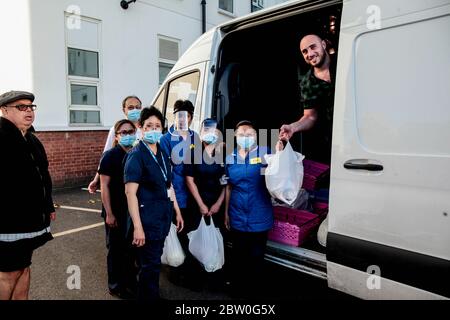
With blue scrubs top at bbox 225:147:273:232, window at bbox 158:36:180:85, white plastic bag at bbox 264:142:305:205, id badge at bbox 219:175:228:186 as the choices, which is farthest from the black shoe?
window at bbox 158:36:180:85

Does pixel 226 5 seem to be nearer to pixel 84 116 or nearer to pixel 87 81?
pixel 87 81

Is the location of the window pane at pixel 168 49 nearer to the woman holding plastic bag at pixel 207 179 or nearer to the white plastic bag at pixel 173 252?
the woman holding plastic bag at pixel 207 179

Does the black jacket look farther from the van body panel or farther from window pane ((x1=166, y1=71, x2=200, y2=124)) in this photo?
the van body panel

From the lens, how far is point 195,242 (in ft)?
9.90

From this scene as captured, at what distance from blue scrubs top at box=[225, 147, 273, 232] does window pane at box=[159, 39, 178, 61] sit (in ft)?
23.0

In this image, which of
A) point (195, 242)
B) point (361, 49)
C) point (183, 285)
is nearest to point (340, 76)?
point (361, 49)

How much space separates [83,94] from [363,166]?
23.0 feet

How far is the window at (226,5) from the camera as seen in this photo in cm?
1102

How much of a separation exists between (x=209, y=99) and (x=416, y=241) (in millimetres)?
2220

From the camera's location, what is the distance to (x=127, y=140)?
296cm

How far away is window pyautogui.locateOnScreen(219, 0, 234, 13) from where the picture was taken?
36.1ft

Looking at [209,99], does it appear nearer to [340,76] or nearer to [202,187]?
[202,187]

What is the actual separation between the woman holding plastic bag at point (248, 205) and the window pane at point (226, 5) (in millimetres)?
9356
